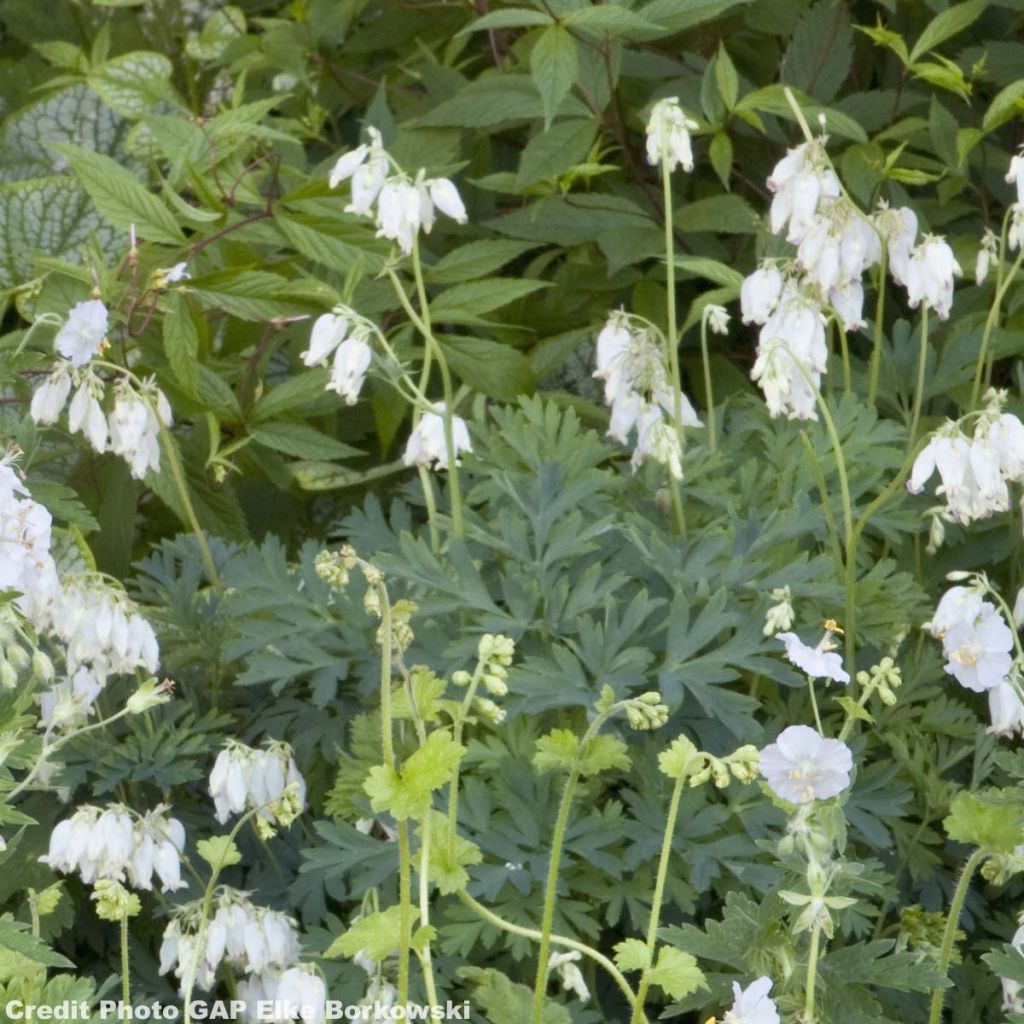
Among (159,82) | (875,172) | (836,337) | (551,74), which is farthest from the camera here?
(159,82)

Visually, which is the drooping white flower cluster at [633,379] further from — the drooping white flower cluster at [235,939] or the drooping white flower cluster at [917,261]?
the drooping white flower cluster at [235,939]

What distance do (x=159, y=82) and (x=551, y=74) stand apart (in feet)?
3.27

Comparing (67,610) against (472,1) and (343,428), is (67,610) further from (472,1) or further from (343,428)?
(472,1)

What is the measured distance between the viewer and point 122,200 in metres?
2.13

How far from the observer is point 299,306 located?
218 centimetres

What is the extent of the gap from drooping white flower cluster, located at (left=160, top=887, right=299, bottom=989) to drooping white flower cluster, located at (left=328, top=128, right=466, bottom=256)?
71 centimetres

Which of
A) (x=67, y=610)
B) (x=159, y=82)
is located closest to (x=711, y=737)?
(x=67, y=610)

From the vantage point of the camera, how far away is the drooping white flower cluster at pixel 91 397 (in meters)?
1.73

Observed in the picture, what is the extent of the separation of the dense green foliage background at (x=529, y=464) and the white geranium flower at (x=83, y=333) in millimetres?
57

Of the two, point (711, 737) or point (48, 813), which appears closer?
point (711, 737)

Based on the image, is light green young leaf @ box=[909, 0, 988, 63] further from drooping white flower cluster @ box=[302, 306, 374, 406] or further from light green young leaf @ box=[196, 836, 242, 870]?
light green young leaf @ box=[196, 836, 242, 870]

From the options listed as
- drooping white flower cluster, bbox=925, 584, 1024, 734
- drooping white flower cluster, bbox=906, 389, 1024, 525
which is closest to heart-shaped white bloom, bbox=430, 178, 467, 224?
drooping white flower cluster, bbox=906, 389, 1024, 525

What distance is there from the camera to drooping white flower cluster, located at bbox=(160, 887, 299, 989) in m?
1.51

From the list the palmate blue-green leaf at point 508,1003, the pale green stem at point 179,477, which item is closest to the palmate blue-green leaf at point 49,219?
the pale green stem at point 179,477
